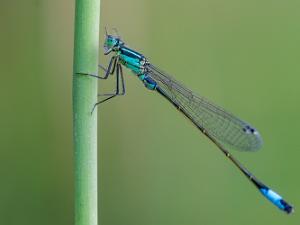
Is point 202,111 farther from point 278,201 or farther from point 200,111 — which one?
point 278,201

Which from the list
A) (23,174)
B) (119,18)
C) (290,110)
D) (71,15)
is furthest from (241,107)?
(23,174)

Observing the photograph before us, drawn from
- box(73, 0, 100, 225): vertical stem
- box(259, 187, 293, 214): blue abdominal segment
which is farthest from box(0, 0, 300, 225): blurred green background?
box(73, 0, 100, 225): vertical stem

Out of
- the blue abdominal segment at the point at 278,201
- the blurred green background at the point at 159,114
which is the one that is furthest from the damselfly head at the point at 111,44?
the blue abdominal segment at the point at 278,201

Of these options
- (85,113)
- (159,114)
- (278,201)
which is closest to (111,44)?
(159,114)

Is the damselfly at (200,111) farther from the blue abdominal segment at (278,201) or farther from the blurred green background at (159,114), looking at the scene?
the blurred green background at (159,114)

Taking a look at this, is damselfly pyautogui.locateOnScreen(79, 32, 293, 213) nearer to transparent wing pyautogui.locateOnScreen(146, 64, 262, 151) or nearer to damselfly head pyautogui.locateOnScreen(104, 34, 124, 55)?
transparent wing pyautogui.locateOnScreen(146, 64, 262, 151)
